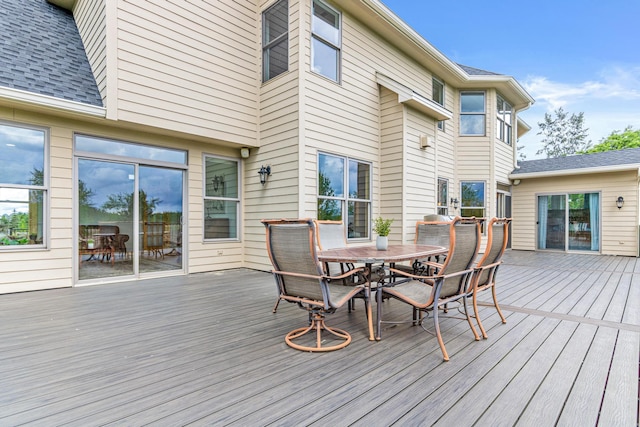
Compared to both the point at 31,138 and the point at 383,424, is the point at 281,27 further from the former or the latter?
the point at 383,424

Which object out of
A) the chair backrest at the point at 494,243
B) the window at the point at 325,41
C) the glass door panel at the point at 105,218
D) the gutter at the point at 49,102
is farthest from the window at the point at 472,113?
the gutter at the point at 49,102

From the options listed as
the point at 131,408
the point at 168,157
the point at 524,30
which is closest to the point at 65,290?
the point at 168,157

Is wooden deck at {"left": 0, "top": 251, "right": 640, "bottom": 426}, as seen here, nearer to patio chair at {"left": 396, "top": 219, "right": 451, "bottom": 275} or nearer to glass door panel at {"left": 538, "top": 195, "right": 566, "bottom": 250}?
patio chair at {"left": 396, "top": 219, "right": 451, "bottom": 275}

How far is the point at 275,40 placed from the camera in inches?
231

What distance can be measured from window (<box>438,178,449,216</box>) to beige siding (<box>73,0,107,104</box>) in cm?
774

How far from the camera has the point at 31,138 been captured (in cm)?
437

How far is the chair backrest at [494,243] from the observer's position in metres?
2.83

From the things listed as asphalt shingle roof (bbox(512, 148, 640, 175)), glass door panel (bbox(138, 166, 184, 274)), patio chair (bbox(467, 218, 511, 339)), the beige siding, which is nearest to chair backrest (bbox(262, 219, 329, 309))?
patio chair (bbox(467, 218, 511, 339))

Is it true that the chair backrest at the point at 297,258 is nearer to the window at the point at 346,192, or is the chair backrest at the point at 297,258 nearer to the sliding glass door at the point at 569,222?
the window at the point at 346,192

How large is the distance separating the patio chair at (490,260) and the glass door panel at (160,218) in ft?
16.2

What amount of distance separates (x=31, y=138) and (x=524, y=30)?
79.4ft

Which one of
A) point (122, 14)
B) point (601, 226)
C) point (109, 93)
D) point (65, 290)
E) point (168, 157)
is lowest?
point (65, 290)

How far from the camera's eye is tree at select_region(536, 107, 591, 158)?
91.6 ft

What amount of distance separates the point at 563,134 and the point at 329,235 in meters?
34.0
